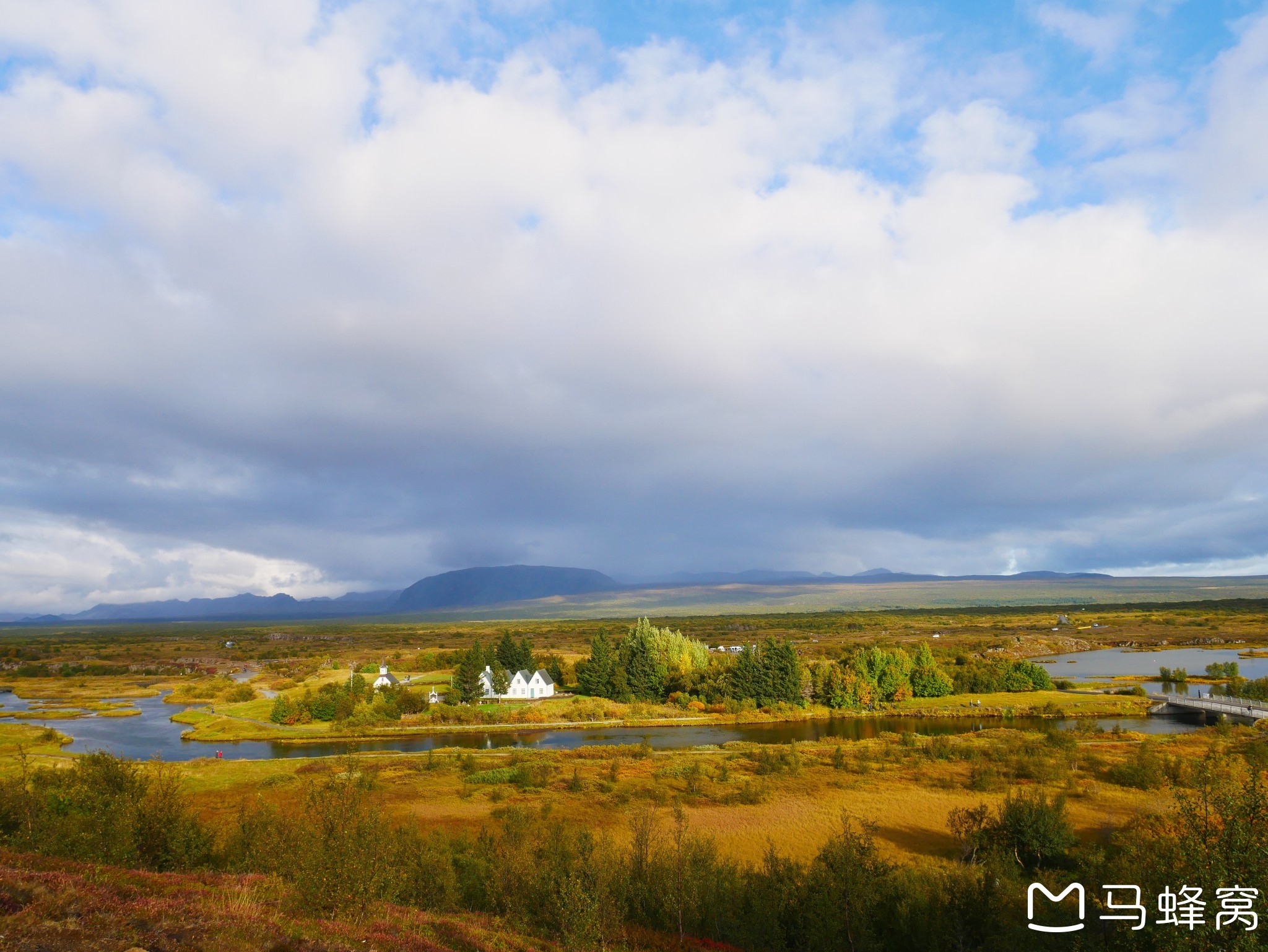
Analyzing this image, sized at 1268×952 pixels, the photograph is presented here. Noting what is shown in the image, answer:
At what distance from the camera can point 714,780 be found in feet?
154

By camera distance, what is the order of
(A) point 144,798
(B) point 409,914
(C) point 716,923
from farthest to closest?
(A) point 144,798, (C) point 716,923, (B) point 409,914

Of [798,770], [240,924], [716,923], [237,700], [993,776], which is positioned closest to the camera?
[240,924]

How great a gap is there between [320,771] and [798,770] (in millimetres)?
37359

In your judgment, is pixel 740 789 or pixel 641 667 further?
pixel 641 667

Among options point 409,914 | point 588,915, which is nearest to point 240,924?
point 409,914

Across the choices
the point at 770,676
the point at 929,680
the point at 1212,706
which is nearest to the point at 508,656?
the point at 770,676

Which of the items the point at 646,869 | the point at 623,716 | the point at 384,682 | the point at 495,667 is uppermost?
the point at 646,869

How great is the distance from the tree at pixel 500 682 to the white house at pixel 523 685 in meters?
0.17

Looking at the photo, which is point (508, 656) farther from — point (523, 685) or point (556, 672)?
point (556, 672)

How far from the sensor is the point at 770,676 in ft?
261

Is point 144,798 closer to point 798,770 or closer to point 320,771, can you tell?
point 320,771

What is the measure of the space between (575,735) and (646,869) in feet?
157

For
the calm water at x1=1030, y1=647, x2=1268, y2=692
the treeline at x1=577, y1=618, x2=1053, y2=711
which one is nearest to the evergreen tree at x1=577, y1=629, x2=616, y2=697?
the treeline at x1=577, y1=618, x2=1053, y2=711

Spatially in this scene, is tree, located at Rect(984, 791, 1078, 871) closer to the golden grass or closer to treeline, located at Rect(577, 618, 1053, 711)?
the golden grass
